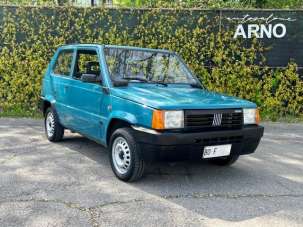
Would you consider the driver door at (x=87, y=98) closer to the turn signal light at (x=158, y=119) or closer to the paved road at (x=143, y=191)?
the paved road at (x=143, y=191)

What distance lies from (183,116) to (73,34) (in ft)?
20.1

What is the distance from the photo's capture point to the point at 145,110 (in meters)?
4.44

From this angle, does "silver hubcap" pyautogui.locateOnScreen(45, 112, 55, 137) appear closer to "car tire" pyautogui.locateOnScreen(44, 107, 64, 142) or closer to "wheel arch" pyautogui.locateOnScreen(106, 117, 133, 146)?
"car tire" pyautogui.locateOnScreen(44, 107, 64, 142)

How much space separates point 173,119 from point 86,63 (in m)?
1.94

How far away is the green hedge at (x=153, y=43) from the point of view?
31.6 ft

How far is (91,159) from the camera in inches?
229

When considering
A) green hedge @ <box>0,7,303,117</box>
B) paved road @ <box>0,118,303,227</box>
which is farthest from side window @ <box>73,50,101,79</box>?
green hedge @ <box>0,7,303,117</box>

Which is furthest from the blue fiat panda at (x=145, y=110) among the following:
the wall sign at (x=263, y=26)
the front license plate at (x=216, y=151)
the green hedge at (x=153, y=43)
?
the wall sign at (x=263, y=26)

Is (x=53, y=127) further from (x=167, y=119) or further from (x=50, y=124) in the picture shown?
(x=167, y=119)

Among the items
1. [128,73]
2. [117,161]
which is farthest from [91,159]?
[128,73]

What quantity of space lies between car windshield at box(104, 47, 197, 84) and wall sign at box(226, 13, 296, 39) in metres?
4.14

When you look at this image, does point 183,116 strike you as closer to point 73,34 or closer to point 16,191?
point 16,191

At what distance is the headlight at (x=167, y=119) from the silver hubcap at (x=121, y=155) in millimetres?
575

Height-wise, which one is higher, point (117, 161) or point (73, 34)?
point (73, 34)
